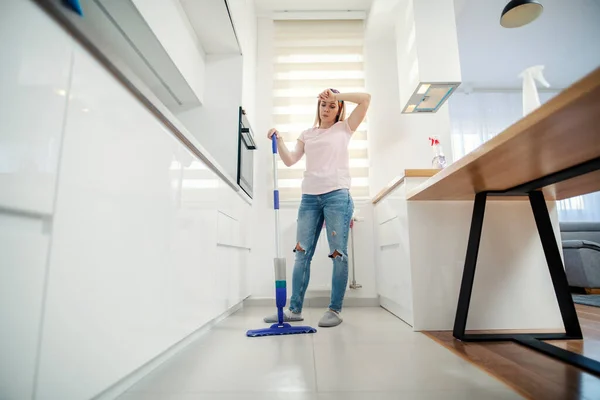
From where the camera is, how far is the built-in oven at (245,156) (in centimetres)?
218

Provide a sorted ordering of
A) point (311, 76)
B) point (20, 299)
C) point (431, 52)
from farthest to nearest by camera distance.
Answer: point (311, 76), point (431, 52), point (20, 299)

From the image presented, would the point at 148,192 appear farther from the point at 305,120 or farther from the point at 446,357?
the point at 305,120

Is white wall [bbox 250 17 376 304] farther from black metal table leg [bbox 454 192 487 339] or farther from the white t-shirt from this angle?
black metal table leg [bbox 454 192 487 339]

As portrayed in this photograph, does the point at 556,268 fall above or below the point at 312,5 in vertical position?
below

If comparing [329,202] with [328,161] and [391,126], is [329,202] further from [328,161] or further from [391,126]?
[391,126]

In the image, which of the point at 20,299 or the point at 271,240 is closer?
the point at 20,299

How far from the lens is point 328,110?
6.64 ft

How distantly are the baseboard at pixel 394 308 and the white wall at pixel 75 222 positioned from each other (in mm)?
1217

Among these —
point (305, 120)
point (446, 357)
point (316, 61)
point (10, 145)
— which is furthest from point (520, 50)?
point (10, 145)

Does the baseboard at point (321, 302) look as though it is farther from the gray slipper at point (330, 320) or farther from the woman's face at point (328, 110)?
the woman's face at point (328, 110)

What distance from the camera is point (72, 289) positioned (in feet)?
1.93

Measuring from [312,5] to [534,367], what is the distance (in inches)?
122

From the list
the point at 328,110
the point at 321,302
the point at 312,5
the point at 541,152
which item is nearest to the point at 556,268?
the point at 541,152

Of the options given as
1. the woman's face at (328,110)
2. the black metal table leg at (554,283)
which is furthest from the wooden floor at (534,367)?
the woman's face at (328,110)
